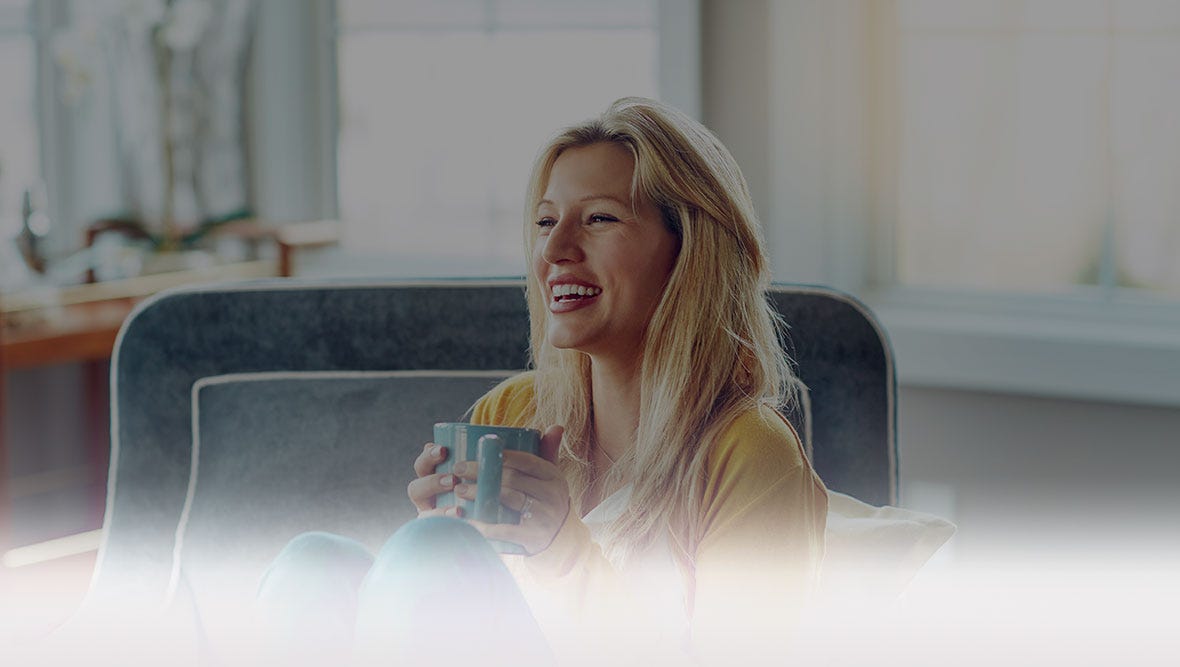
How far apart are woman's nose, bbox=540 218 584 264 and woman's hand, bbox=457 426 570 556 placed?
112 millimetres

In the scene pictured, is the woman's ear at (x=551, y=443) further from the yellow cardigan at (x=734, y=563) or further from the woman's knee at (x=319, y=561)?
the woman's knee at (x=319, y=561)

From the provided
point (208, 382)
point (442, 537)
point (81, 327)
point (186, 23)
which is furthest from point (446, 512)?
point (186, 23)

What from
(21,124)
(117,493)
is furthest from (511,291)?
(21,124)

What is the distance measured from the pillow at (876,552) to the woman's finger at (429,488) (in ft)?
0.99

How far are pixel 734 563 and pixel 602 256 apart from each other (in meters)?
0.21

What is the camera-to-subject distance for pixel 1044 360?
179 cm

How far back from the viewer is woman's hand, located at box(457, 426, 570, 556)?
0.77 metres

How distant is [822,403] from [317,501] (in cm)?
46

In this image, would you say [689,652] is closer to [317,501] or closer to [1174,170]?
Answer: [317,501]

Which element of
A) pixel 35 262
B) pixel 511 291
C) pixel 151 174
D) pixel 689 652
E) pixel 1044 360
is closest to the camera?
pixel 689 652

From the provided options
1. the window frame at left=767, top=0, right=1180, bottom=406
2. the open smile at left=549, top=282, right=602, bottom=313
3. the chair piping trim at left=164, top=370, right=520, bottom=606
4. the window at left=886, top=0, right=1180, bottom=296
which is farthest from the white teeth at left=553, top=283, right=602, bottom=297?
the window at left=886, top=0, right=1180, bottom=296

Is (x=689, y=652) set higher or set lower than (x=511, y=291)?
lower

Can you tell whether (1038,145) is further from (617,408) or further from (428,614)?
(428,614)

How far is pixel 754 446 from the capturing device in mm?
829
